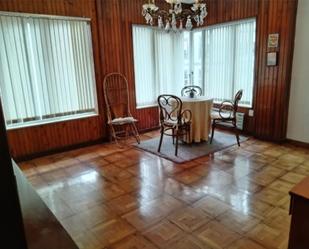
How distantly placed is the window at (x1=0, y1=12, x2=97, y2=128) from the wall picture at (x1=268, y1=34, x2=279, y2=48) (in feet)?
9.78

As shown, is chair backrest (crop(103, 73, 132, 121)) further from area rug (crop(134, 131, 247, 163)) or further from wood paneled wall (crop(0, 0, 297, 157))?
area rug (crop(134, 131, 247, 163))

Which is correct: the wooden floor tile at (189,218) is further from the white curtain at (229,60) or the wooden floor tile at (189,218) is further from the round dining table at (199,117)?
the white curtain at (229,60)

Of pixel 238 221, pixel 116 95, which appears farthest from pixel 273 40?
pixel 238 221

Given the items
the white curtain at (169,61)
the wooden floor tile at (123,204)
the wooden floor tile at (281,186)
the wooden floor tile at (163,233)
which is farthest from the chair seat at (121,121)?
the wooden floor tile at (281,186)

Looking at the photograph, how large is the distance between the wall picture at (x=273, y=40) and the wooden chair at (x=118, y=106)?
2.58 meters

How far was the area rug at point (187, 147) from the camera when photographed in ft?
12.3

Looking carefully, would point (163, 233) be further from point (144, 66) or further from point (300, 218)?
point (144, 66)

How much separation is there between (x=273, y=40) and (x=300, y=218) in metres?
3.46

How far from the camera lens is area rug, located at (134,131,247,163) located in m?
3.76

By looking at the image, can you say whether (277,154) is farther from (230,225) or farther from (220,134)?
(230,225)

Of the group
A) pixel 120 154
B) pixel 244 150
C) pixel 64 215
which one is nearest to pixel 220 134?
pixel 244 150

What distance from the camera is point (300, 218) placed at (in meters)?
1.34

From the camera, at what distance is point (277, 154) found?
3766 millimetres

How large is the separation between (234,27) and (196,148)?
8.14 feet
